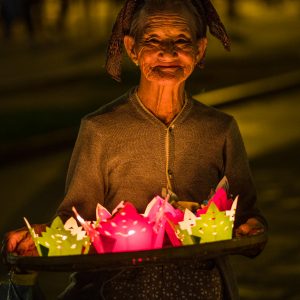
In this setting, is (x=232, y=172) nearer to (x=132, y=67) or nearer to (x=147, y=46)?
(x=147, y=46)

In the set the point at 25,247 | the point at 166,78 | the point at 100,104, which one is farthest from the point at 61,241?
the point at 100,104

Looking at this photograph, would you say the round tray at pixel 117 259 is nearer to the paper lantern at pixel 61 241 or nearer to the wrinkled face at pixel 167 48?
the paper lantern at pixel 61 241

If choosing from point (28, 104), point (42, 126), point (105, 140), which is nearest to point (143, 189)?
point (105, 140)

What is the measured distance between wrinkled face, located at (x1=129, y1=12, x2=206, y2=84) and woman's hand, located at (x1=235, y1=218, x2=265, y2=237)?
1.75ft

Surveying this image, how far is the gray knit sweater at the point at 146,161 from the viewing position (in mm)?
4340

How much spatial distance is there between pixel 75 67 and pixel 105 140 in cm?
1846

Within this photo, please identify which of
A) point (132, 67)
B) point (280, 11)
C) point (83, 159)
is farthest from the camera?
point (280, 11)

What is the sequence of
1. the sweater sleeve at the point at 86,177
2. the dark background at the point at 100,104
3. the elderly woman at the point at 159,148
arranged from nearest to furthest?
the elderly woman at the point at 159,148 < the sweater sleeve at the point at 86,177 < the dark background at the point at 100,104

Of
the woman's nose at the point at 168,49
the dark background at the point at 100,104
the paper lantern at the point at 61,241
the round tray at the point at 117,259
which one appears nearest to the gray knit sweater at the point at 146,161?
the woman's nose at the point at 168,49

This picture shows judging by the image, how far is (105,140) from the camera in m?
4.36

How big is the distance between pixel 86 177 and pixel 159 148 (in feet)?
0.87

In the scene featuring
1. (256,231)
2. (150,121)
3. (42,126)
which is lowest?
(42,126)

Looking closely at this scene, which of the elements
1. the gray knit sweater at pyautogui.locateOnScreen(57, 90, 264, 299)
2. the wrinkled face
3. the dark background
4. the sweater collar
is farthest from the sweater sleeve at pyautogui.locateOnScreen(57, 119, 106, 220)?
the dark background

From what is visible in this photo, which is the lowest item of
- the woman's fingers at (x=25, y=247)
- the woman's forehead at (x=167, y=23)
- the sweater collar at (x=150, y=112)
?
the woman's fingers at (x=25, y=247)
